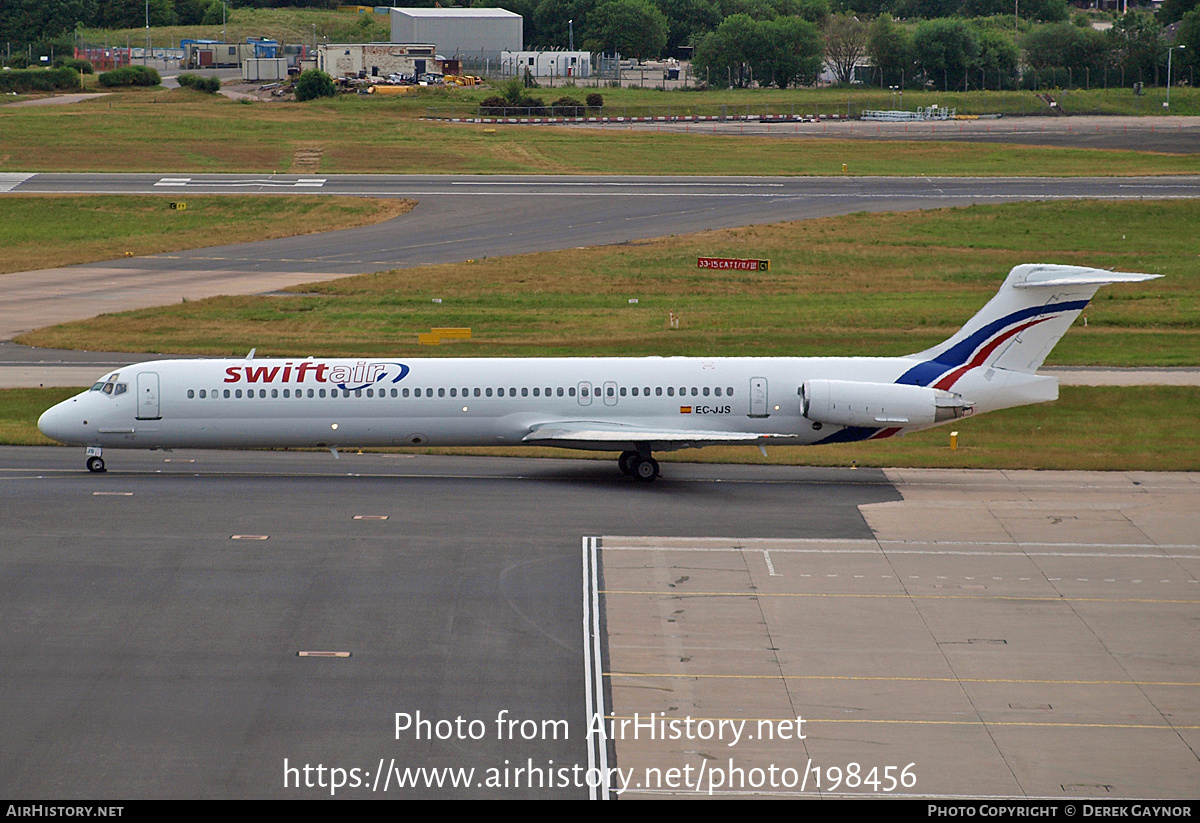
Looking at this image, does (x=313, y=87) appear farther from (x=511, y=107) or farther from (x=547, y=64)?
(x=547, y=64)

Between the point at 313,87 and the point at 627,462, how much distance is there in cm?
11062

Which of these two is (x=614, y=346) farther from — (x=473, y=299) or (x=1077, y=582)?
(x=1077, y=582)

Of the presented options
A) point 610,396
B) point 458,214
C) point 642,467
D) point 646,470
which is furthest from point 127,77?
point 646,470

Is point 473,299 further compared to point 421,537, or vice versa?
point 473,299

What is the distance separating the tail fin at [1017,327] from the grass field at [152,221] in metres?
54.4

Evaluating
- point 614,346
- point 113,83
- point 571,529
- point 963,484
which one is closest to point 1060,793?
point 571,529

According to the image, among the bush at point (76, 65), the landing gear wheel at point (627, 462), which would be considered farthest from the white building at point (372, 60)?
the landing gear wheel at point (627, 462)

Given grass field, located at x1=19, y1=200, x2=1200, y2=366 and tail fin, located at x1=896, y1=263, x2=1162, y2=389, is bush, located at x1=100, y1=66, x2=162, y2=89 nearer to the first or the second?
grass field, located at x1=19, y1=200, x2=1200, y2=366

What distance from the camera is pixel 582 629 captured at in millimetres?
25938

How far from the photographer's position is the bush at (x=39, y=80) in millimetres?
138375

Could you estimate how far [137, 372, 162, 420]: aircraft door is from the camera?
36.9 metres

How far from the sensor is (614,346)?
5412 centimetres

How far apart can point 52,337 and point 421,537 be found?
32546mm
